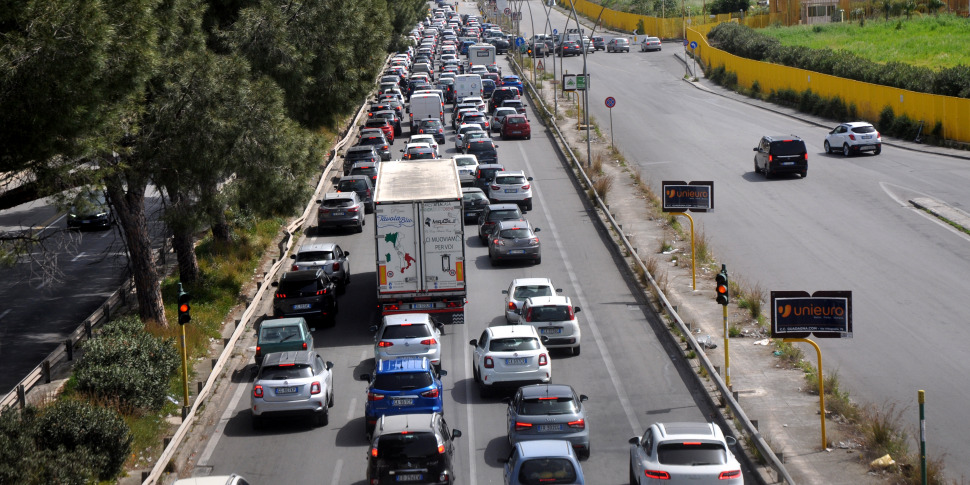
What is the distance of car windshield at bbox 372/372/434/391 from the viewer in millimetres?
18531

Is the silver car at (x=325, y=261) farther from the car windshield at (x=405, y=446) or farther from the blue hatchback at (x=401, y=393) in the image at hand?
the car windshield at (x=405, y=446)

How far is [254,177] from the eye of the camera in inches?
1035

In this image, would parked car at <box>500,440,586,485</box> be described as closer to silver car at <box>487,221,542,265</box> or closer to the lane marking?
the lane marking

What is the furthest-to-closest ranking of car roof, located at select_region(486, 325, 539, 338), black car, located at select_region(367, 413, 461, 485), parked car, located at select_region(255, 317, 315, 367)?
parked car, located at select_region(255, 317, 315, 367)
car roof, located at select_region(486, 325, 539, 338)
black car, located at select_region(367, 413, 461, 485)

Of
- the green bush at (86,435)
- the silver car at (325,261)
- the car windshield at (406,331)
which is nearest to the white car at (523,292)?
the car windshield at (406,331)

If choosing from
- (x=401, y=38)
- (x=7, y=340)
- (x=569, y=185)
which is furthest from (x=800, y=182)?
(x=401, y=38)

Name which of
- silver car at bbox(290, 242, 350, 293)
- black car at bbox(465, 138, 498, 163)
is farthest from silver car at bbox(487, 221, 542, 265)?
black car at bbox(465, 138, 498, 163)

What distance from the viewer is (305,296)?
85.5 ft

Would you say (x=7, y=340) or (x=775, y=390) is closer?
(x=775, y=390)

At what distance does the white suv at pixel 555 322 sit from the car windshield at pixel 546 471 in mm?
8668

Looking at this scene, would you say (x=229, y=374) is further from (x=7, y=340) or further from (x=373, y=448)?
(x=373, y=448)

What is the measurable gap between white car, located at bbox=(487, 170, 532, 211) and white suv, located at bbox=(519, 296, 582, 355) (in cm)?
1520

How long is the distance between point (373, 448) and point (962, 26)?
261ft

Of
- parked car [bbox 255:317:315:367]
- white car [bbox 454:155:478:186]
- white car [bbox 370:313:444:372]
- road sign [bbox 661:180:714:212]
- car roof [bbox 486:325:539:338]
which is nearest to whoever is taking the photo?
car roof [bbox 486:325:539:338]
